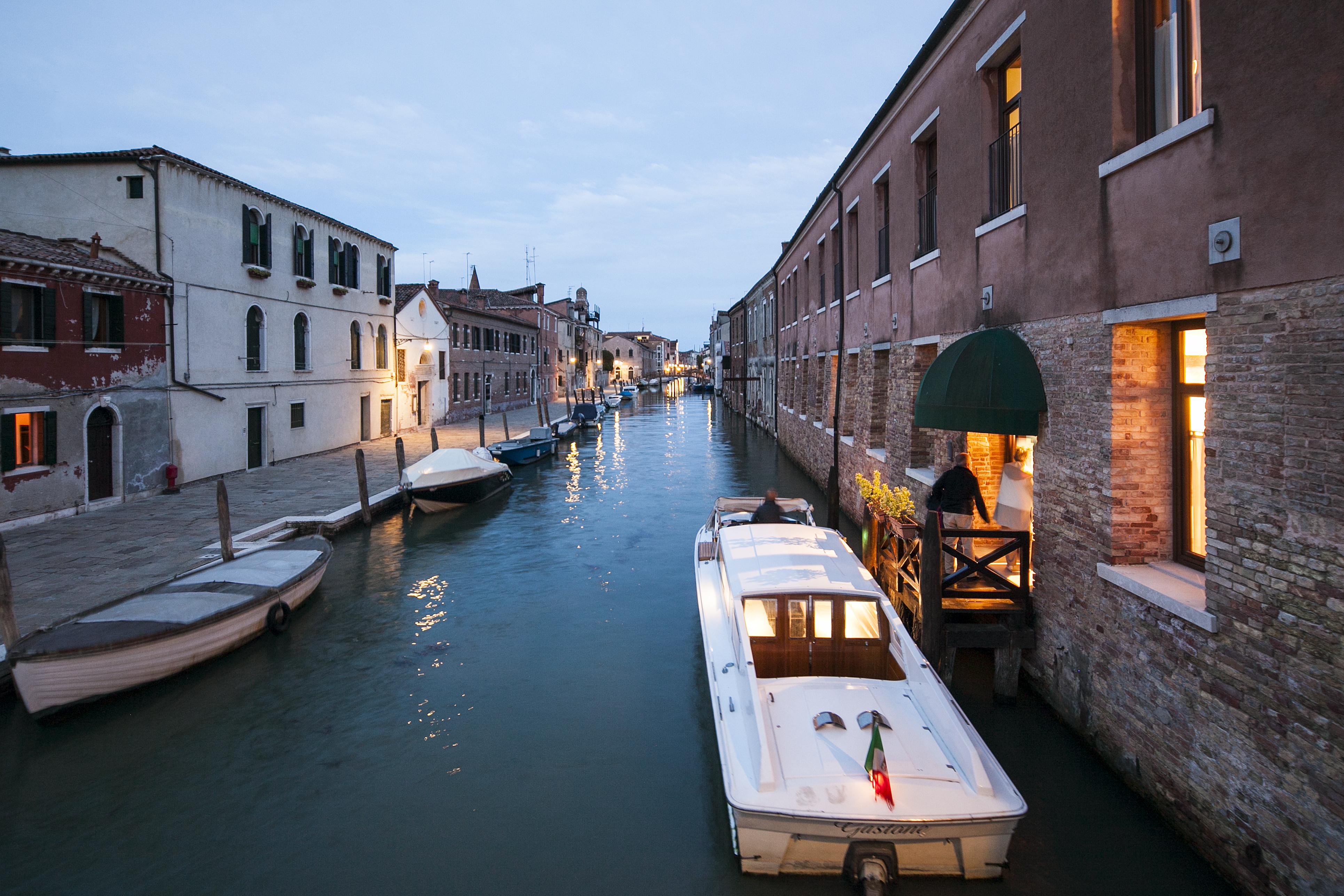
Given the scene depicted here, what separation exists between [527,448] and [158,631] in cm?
1947

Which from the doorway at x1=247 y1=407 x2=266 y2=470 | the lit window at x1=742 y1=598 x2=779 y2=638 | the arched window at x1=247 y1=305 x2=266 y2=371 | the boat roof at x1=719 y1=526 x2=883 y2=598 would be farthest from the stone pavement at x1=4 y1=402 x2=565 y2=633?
the lit window at x1=742 y1=598 x2=779 y2=638

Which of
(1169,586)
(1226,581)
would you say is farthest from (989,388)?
(1226,581)

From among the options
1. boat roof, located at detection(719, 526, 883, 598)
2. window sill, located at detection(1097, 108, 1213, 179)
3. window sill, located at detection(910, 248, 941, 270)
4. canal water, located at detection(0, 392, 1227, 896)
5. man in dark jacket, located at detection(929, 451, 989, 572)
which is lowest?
canal water, located at detection(0, 392, 1227, 896)

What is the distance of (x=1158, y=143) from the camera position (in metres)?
5.52

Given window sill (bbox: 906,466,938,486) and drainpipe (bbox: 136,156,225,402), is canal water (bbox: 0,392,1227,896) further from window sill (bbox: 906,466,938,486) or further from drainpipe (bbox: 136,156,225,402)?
drainpipe (bbox: 136,156,225,402)

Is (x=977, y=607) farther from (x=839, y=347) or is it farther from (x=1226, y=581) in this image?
(x=839, y=347)

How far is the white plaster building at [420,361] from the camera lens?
3297cm

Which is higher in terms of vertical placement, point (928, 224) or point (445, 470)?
point (928, 224)

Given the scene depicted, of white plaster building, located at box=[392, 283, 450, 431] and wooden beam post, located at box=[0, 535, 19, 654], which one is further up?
Answer: white plaster building, located at box=[392, 283, 450, 431]

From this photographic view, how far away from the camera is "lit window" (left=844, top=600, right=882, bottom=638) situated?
682 cm

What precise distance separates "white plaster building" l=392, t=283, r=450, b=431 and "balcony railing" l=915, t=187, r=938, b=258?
25.6 metres

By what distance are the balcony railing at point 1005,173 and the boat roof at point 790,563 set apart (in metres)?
4.41

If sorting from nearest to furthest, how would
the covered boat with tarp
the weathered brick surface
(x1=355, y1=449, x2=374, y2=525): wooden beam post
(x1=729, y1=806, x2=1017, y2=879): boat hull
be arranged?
the weathered brick surface < (x1=729, y1=806, x2=1017, y2=879): boat hull < (x1=355, y1=449, x2=374, y2=525): wooden beam post < the covered boat with tarp

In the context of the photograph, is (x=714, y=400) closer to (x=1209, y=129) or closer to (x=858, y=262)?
(x=858, y=262)
